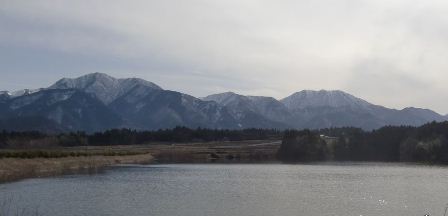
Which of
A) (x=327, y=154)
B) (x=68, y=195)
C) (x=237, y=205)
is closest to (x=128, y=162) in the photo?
(x=327, y=154)

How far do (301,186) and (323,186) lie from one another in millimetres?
2654

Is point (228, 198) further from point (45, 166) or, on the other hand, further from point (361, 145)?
point (361, 145)

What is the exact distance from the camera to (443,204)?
48.1m

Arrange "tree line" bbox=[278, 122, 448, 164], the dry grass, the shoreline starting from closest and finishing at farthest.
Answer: the shoreline < the dry grass < "tree line" bbox=[278, 122, 448, 164]

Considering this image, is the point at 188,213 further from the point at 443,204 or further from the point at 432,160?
the point at 432,160

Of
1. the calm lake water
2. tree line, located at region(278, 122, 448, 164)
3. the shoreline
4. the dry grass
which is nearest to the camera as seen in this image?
the calm lake water

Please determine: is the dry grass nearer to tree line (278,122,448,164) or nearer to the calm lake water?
the calm lake water

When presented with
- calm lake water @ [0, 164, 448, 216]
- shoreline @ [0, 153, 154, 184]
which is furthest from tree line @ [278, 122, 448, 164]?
calm lake water @ [0, 164, 448, 216]

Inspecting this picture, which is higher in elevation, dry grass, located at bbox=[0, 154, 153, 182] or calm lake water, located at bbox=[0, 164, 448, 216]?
dry grass, located at bbox=[0, 154, 153, 182]

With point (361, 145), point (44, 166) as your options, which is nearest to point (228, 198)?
point (44, 166)

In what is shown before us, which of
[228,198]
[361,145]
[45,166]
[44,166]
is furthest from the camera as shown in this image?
[361,145]

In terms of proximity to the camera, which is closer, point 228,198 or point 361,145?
point 228,198

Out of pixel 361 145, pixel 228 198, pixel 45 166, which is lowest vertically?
pixel 228 198

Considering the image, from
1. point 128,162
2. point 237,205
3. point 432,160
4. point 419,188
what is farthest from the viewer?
point 432,160
